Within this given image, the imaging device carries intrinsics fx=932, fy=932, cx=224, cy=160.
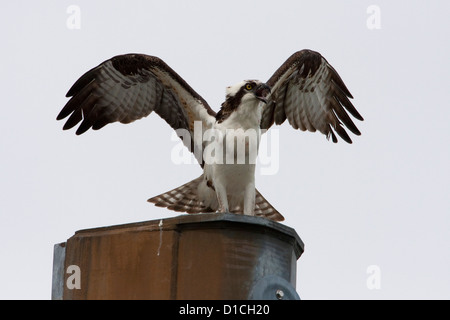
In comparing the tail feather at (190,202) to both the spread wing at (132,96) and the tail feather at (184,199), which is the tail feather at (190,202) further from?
the spread wing at (132,96)

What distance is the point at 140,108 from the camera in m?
11.9

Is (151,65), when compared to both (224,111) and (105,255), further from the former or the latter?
(105,255)

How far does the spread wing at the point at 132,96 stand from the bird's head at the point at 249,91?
0.71 meters

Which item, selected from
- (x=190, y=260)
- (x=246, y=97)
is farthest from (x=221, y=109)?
(x=190, y=260)

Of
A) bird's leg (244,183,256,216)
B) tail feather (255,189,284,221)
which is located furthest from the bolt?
tail feather (255,189,284,221)

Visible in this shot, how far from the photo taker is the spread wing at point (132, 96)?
1137cm

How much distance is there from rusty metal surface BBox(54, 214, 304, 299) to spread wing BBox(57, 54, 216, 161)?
139 inches

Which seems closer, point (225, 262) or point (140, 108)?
point (225, 262)

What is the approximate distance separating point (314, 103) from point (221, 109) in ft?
6.63

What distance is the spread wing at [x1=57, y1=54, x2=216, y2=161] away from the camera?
11367 millimetres

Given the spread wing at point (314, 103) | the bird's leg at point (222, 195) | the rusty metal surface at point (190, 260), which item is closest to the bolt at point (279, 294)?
the rusty metal surface at point (190, 260)
